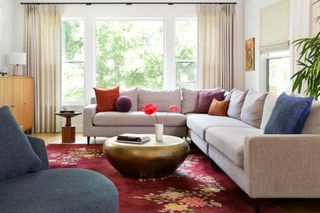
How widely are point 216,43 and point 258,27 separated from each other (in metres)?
0.99

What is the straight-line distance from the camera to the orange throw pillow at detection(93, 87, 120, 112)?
19.6 ft

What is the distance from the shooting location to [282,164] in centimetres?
267

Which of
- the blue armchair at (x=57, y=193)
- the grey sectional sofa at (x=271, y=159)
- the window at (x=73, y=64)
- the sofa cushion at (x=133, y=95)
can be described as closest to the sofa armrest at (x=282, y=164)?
the grey sectional sofa at (x=271, y=159)

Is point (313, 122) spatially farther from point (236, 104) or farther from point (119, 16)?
point (119, 16)

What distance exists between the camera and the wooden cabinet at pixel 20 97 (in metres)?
5.83

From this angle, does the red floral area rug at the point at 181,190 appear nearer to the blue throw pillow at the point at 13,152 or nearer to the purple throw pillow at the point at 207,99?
the blue throw pillow at the point at 13,152

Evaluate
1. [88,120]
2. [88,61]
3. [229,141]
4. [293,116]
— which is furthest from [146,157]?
[88,61]

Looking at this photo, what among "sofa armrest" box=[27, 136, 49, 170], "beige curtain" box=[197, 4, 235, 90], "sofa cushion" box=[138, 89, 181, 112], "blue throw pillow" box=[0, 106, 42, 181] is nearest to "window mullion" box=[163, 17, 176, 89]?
"beige curtain" box=[197, 4, 235, 90]

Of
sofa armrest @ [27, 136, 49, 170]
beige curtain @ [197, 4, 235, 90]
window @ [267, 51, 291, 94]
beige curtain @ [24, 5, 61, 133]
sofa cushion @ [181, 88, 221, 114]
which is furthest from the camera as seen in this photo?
beige curtain @ [197, 4, 235, 90]

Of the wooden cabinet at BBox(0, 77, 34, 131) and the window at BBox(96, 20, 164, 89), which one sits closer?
the wooden cabinet at BBox(0, 77, 34, 131)

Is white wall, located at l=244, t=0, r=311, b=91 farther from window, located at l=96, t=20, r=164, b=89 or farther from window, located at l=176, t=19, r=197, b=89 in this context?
window, located at l=96, t=20, r=164, b=89

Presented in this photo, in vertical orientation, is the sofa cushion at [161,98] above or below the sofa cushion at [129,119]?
above

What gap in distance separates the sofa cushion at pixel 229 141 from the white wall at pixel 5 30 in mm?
4405

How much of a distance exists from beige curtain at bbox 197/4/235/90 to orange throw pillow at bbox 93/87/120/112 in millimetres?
1991
